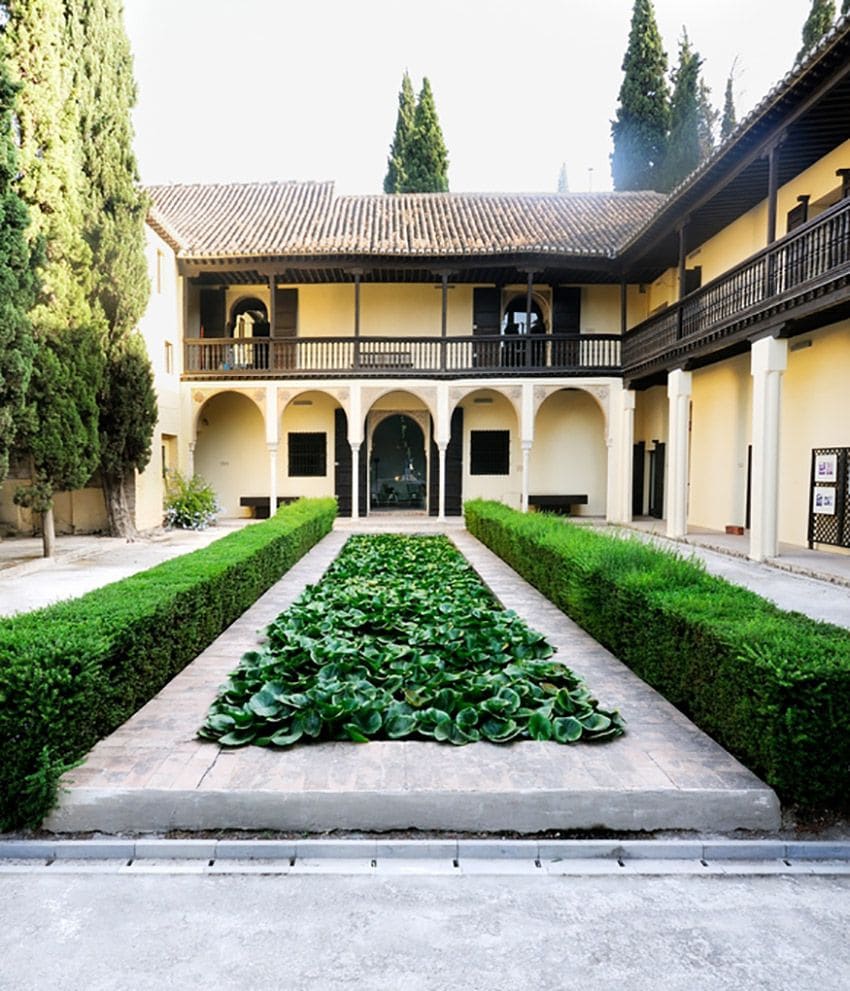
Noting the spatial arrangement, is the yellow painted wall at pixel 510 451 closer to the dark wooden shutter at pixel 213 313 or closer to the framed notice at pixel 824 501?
the dark wooden shutter at pixel 213 313

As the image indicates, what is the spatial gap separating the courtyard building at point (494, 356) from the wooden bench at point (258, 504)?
6cm

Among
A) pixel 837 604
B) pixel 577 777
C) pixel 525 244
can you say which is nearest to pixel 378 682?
pixel 577 777

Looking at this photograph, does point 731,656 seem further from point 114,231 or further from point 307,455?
point 307,455

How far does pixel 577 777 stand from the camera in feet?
11.3

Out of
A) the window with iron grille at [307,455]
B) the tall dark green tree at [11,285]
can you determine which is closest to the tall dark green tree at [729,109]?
the window with iron grille at [307,455]

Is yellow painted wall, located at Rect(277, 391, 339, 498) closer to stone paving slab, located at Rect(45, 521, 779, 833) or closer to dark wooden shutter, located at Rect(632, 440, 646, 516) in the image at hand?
dark wooden shutter, located at Rect(632, 440, 646, 516)

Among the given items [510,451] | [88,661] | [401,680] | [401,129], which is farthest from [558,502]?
[401,129]

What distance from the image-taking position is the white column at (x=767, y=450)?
36.6ft

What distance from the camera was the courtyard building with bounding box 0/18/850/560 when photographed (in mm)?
12727

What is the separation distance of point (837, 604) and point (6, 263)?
1117cm

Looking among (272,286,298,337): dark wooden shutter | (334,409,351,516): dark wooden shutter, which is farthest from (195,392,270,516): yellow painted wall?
(272,286,298,337): dark wooden shutter

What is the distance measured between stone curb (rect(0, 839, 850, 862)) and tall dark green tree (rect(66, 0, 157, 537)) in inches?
468

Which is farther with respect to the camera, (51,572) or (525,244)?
(525,244)

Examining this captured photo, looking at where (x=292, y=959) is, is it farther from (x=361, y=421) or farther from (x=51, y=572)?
(x=361, y=421)
